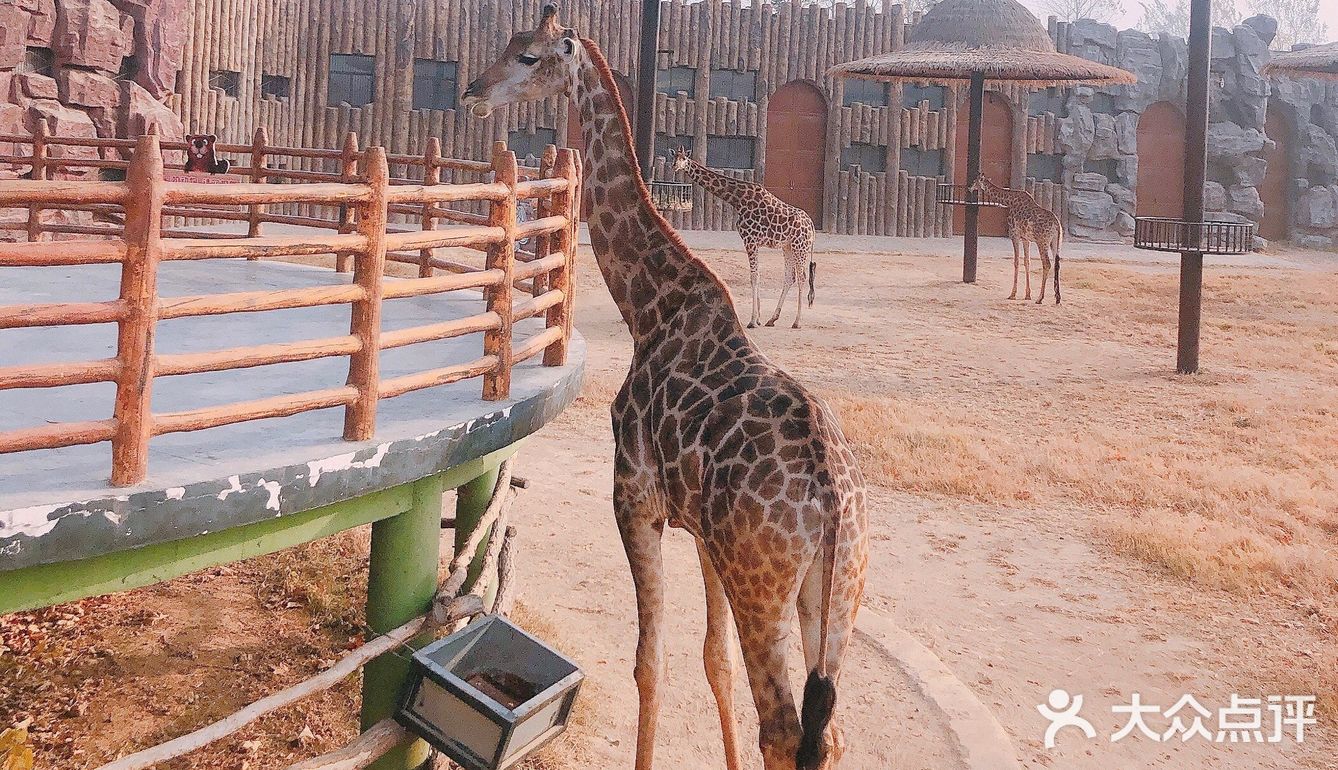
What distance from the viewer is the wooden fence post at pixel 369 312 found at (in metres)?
3.84

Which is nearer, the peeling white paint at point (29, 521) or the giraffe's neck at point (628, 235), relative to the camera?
the peeling white paint at point (29, 521)

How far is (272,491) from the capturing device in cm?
346

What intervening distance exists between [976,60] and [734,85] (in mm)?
8404

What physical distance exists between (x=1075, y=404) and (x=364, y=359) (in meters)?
8.98

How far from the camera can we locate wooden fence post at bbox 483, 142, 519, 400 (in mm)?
4598

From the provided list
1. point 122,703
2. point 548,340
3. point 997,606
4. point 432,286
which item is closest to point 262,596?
point 122,703

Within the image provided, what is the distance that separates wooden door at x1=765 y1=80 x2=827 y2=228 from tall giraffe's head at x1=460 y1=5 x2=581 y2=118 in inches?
842

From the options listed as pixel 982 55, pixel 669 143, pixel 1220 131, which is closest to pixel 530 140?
pixel 669 143

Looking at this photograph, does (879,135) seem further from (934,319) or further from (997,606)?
(997,606)

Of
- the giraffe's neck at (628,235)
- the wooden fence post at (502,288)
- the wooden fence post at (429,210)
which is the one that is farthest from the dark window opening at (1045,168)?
the wooden fence post at (502,288)

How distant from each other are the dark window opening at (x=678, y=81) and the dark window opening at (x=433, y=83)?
420cm

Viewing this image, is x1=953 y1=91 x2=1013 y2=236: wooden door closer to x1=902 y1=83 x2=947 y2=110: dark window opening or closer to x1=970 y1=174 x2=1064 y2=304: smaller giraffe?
x1=902 y1=83 x2=947 y2=110: dark window opening

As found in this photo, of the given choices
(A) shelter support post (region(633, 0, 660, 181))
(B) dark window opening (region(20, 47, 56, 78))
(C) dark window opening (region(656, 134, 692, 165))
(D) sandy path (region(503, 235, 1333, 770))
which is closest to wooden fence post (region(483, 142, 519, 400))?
(D) sandy path (region(503, 235, 1333, 770))

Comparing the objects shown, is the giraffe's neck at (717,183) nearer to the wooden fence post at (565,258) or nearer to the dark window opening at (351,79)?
the wooden fence post at (565,258)
